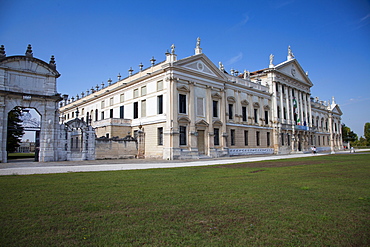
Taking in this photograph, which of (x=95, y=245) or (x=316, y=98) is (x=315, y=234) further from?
(x=316, y=98)

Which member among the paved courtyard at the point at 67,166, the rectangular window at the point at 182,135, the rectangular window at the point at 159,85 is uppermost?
the rectangular window at the point at 159,85

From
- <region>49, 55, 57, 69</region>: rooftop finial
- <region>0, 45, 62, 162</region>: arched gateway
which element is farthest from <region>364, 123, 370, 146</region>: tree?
<region>49, 55, 57, 69</region>: rooftop finial

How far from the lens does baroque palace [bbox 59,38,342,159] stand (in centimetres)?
3162

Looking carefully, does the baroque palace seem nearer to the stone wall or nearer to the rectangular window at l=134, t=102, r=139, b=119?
the rectangular window at l=134, t=102, r=139, b=119

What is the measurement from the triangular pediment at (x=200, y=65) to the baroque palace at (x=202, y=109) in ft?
0.40

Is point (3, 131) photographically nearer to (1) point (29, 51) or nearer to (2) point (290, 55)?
(1) point (29, 51)

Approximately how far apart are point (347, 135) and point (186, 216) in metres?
113

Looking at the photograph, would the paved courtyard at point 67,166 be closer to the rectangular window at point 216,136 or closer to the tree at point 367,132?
the rectangular window at point 216,136

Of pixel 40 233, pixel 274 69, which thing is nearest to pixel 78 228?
pixel 40 233

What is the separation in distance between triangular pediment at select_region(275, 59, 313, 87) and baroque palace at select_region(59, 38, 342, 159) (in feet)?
0.60

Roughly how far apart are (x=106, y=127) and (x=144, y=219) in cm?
3149

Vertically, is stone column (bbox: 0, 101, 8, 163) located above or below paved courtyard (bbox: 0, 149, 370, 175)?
above

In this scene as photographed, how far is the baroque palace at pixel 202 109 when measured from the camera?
104ft

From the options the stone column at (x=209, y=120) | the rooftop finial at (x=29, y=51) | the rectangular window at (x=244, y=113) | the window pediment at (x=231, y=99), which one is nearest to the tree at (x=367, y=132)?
the rectangular window at (x=244, y=113)
